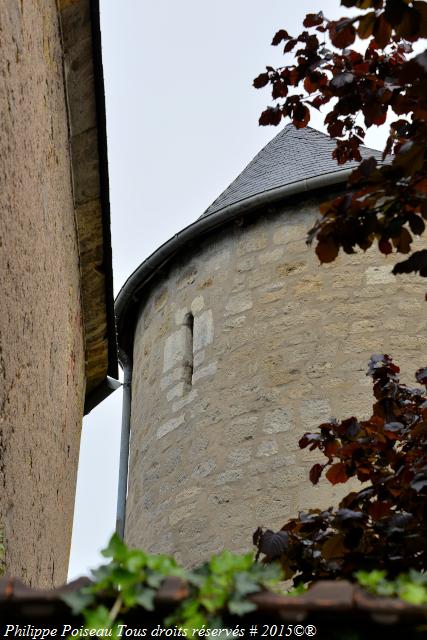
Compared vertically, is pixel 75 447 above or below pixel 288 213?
below

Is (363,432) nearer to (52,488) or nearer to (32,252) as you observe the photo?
(32,252)

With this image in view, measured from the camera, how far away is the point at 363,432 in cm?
361

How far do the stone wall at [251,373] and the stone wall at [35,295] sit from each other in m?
1.10

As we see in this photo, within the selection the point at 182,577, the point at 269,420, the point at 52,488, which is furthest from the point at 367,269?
the point at 182,577

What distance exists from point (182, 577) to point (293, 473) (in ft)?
13.2

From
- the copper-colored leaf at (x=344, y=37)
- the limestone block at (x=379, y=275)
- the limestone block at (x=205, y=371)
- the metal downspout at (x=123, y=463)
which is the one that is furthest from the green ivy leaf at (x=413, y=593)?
the metal downspout at (x=123, y=463)

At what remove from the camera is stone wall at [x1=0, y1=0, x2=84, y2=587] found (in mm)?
3613

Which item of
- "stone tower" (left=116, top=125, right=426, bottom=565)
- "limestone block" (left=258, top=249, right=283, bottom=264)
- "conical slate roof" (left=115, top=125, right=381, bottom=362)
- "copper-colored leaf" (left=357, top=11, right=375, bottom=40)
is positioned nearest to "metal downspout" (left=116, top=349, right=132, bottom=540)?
"stone tower" (left=116, top=125, right=426, bottom=565)

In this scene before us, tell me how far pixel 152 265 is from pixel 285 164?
1260mm

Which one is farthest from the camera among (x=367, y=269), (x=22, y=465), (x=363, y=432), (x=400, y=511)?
(x=367, y=269)

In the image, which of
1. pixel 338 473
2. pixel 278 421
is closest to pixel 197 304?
pixel 278 421

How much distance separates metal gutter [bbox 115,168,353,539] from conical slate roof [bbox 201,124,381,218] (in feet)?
0.20

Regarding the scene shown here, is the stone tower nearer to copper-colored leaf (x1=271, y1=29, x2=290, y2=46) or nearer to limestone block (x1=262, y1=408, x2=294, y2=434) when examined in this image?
limestone block (x1=262, y1=408, x2=294, y2=434)

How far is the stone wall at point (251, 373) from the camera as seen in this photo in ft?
19.7
